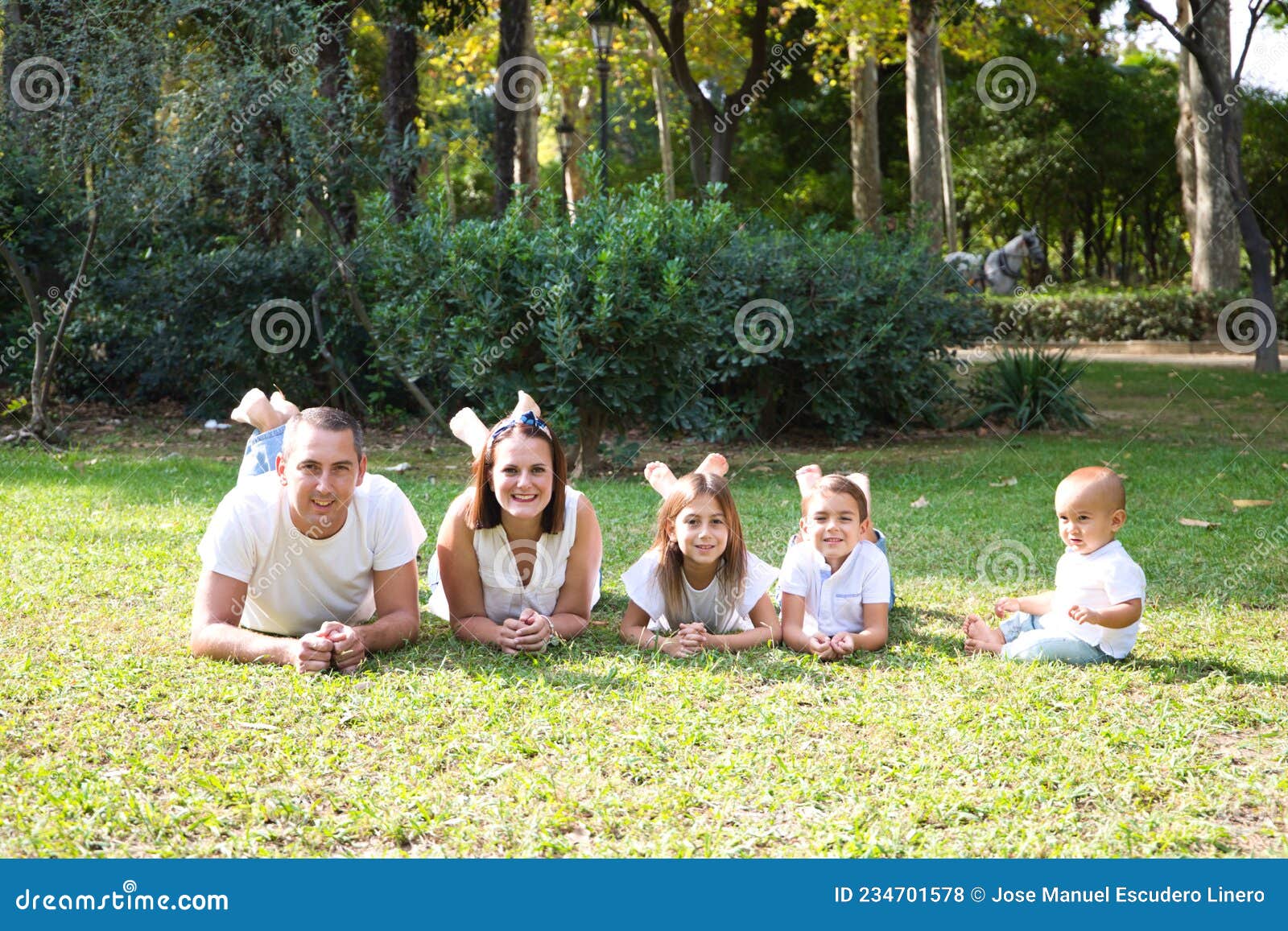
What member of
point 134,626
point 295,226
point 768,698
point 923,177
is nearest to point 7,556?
point 134,626

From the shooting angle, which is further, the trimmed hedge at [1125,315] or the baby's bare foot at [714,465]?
the trimmed hedge at [1125,315]

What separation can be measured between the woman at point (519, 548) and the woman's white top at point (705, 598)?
0.22 meters

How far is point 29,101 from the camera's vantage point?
36.1ft

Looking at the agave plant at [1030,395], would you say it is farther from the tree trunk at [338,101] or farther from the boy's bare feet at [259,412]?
the boy's bare feet at [259,412]

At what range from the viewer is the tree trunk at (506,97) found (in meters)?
14.0

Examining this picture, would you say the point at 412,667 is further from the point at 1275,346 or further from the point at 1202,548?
the point at 1275,346

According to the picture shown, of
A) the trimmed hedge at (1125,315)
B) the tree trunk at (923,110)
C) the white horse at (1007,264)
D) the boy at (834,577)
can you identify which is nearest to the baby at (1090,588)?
the boy at (834,577)

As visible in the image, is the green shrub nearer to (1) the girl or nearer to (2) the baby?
(1) the girl

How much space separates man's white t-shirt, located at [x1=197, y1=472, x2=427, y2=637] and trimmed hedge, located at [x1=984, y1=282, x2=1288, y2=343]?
14705mm

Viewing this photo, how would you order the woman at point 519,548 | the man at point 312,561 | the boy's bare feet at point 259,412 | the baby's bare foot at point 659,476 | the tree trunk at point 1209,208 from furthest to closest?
the tree trunk at point 1209,208 < the boy's bare feet at point 259,412 < the baby's bare foot at point 659,476 < the woman at point 519,548 < the man at point 312,561

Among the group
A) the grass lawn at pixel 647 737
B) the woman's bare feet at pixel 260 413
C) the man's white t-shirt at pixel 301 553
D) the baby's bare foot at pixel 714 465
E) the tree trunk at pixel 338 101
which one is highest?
the tree trunk at pixel 338 101

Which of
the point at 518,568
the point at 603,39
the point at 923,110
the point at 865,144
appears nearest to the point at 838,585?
the point at 518,568

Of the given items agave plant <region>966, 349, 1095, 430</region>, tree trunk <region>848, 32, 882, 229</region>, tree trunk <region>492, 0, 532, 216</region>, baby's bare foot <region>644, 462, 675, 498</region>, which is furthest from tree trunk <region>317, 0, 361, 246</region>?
tree trunk <region>848, 32, 882, 229</region>

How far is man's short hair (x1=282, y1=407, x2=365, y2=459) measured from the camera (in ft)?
14.5
